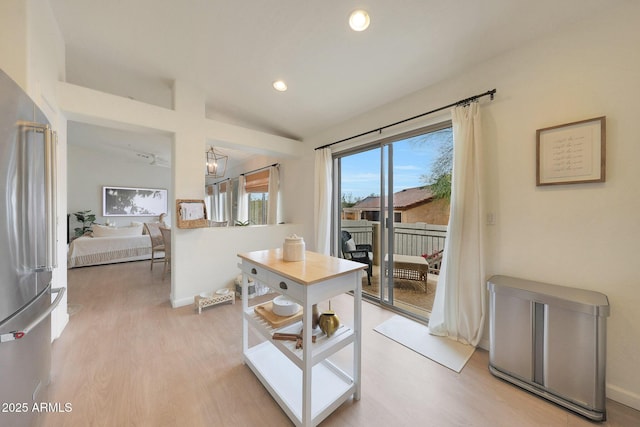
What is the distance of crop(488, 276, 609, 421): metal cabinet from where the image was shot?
4.29 ft

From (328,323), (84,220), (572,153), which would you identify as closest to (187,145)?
(328,323)

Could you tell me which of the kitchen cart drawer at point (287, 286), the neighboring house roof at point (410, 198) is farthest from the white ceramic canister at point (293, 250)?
the neighboring house roof at point (410, 198)

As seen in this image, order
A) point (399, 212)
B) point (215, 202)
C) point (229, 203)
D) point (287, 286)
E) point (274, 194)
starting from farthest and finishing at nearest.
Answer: point (215, 202), point (229, 203), point (274, 194), point (399, 212), point (287, 286)

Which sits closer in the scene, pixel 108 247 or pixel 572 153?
pixel 572 153

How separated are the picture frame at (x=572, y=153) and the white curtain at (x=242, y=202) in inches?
225

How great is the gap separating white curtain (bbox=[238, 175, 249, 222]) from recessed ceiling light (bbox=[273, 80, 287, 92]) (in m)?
3.63

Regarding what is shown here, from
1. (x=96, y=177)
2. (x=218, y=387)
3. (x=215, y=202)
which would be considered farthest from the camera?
(x=215, y=202)

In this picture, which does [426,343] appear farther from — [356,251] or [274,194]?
[274,194]

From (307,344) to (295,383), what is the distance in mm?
560

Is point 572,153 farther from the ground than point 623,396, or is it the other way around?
point 572,153

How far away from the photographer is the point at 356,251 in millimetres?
3504

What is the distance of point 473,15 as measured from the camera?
5.42 feet

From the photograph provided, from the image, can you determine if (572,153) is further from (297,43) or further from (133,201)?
(133,201)

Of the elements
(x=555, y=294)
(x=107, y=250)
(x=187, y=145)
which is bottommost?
(x=107, y=250)
